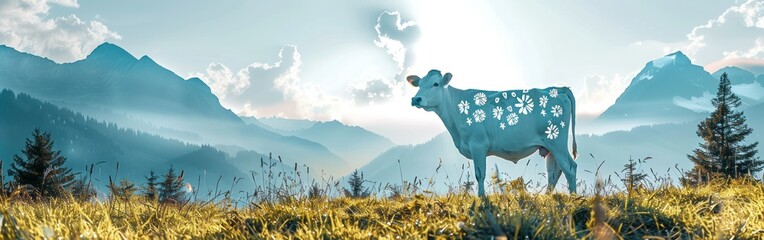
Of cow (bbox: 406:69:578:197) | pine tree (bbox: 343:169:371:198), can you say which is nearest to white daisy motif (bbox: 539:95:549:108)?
cow (bbox: 406:69:578:197)

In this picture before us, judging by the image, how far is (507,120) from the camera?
440 inches

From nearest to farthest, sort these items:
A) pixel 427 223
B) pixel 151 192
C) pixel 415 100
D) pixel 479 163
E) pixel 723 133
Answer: pixel 427 223, pixel 151 192, pixel 479 163, pixel 415 100, pixel 723 133

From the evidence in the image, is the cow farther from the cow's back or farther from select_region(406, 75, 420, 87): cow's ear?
select_region(406, 75, 420, 87): cow's ear

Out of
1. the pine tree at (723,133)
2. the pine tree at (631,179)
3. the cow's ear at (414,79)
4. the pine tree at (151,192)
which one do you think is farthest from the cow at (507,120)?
the pine tree at (723,133)

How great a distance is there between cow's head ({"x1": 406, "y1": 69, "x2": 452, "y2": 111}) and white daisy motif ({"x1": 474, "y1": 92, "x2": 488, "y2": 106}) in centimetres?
62

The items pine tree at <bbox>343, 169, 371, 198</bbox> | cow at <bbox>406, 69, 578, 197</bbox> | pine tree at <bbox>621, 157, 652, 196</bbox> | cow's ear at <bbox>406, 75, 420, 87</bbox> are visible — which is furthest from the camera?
cow's ear at <bbox>406, 75, 420, 87</bbox>

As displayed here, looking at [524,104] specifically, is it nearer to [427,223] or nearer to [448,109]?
[448,109]

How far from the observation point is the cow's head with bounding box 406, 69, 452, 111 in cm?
A: 1152

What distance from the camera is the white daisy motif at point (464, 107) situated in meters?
11.5

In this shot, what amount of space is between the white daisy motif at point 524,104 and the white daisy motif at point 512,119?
0.48 ft

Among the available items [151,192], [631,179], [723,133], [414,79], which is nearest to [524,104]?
[414,79]

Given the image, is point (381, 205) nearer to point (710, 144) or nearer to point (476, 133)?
point (476, 133)

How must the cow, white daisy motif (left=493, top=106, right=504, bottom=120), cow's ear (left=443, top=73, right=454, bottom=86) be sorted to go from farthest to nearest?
1. cow's ear (left=443, top=73, right=454, bottom=86)
2. white daisy motif (left=493, top=106, right=504, bottom=120)
3. the cow

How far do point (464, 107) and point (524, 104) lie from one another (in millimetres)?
1109
